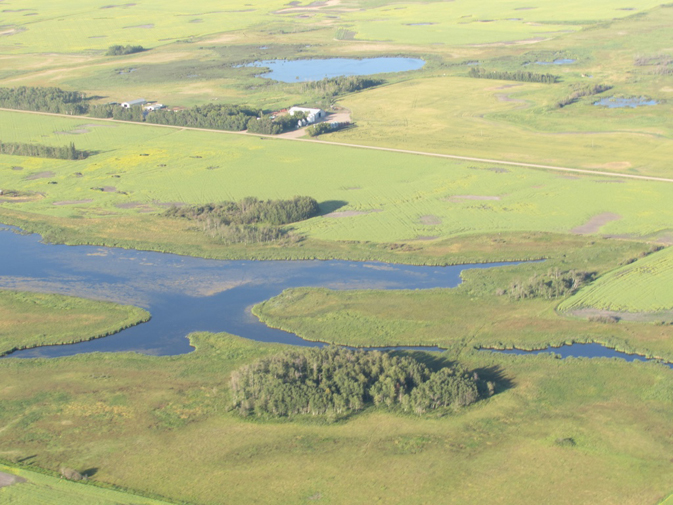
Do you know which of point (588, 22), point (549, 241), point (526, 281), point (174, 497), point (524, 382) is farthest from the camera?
point (588, 22)

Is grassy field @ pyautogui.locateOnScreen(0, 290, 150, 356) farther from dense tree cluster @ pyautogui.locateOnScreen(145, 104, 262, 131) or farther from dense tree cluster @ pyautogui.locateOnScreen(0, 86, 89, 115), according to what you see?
dense tree cluster @ pyautogui.locateOnScreen(0, 86, 89, 115)

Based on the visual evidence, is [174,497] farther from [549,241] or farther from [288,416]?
[549,241]

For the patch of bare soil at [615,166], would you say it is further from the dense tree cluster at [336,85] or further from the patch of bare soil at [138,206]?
the dense tree cluster at [336,85]

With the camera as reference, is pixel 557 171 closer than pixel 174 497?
No

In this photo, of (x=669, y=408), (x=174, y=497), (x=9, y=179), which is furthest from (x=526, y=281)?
(x=9, y=179)

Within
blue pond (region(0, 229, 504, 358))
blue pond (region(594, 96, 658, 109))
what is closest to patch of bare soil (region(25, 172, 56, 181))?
blue pond (region(0, 229, 504, 358))

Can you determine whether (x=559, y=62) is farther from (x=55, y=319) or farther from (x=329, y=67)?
(x=55, y=319)
